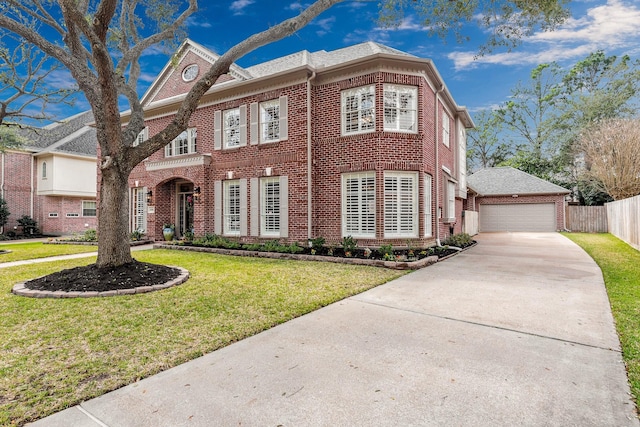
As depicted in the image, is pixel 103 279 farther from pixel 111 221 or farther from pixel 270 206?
pixel 270 206

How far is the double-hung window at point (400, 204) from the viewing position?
10.3 meters

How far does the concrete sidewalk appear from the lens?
2.21m

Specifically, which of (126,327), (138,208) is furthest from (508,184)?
(126,327)

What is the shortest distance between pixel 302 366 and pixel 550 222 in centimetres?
2543

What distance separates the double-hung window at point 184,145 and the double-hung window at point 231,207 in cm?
280

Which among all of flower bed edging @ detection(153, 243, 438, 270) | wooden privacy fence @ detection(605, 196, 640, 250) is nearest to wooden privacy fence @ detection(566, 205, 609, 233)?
wooden privacy fence @ detection(605, 196, 640, 250)

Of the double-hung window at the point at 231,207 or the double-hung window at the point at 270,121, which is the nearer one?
the double-hung window at the point at 270,121

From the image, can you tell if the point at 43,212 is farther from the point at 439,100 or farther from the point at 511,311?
the point at 511,311

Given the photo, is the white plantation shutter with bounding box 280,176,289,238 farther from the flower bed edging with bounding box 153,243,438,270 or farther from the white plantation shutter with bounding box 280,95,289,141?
the white plantation shutter with bounding box 280,95,289,141

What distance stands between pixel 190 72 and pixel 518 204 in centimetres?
2278

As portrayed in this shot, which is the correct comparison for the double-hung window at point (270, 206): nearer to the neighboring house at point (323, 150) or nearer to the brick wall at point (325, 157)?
the neighboring house at point (323, 150)

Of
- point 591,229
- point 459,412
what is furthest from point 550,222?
point 459,412

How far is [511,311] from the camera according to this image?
455 centimetres

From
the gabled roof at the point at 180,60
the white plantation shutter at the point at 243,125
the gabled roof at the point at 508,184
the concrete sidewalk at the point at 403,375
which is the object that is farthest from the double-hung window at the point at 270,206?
the gabled roof at the point at 508,184
